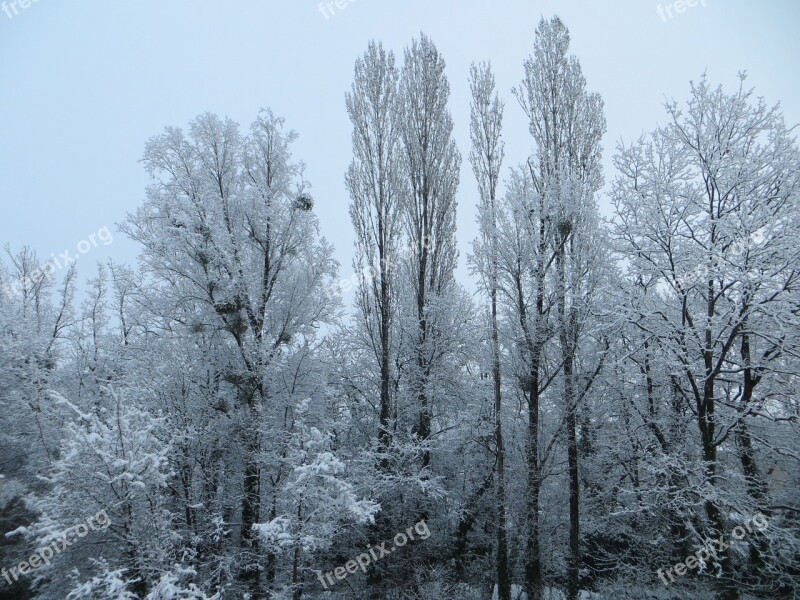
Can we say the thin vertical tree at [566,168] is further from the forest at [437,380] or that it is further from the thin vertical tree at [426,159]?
the thin vertical tree at [426,159]

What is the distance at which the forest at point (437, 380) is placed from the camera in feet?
20.9

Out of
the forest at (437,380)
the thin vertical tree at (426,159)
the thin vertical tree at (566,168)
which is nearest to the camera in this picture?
the forest at (437,380)

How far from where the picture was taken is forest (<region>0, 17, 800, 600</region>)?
251 inches

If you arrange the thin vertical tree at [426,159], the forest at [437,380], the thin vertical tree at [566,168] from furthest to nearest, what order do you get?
the thin vertical tree at [426,159]
the thin vertical tree at [566,168]
the forest at [437,380]

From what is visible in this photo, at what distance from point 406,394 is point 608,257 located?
20.6 ft

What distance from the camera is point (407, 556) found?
10.2 metres

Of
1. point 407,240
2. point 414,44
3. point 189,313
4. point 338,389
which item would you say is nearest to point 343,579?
point 338,389

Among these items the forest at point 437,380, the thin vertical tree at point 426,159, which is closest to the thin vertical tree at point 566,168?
the forest at point 437,380

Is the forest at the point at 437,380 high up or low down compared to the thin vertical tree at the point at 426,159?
down

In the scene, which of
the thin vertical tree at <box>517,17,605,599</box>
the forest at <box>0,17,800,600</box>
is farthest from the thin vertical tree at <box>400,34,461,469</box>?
the thin vertical tree at <box>517,17,605,599</box>

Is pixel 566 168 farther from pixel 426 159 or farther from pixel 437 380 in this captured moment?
pixel 437 380

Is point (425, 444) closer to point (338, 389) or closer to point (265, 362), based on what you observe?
point (338, 389)

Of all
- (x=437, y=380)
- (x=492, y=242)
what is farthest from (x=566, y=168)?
(x=437, y=380)

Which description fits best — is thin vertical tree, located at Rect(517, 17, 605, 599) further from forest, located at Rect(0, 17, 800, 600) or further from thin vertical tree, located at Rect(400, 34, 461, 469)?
thin vertical tree, located at Rect(400, 34, 461, 469)
